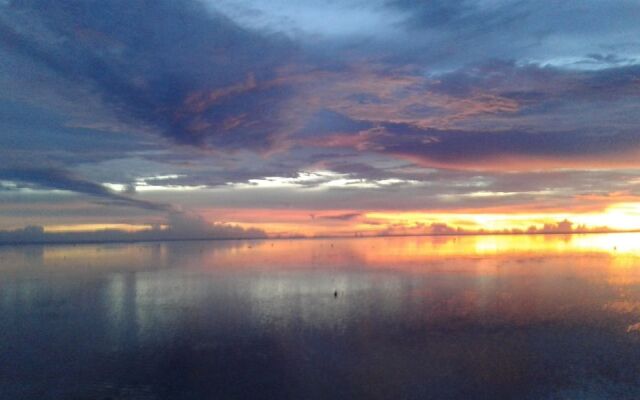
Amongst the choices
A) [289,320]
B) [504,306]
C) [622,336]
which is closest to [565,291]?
[504,306]

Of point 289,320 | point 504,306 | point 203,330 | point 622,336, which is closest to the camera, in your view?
point 622,336


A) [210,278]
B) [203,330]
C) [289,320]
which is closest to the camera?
[203,330]

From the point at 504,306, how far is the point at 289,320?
65.1 feet

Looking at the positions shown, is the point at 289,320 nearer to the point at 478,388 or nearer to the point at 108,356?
the point at 108,356

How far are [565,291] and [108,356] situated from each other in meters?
45.7

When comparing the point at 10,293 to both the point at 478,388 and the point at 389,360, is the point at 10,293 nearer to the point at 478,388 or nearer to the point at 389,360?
the point at 389,360

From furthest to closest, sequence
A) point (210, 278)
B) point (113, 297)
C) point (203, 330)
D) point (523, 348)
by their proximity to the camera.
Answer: point (210, 278) < point (113, 297) < point (203, 330) < point (523, 348)

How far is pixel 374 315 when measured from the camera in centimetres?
3988

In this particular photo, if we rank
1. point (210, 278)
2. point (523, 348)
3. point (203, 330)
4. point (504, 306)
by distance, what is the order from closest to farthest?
point (523, 348), point (203, 330), point (504, 306), point (210, 278)

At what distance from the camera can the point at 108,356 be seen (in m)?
28.7

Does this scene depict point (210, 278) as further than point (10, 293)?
Yes

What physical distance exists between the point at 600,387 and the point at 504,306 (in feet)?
69.2

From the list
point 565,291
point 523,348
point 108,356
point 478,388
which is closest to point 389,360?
point 478,388

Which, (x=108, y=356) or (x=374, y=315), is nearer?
(x=108, y=356)
